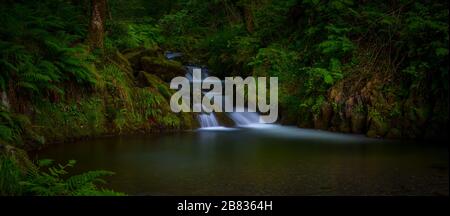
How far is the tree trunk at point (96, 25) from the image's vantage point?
43.9 ft

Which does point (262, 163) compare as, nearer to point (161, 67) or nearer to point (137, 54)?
point (161, 67)

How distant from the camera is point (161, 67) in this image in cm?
1562

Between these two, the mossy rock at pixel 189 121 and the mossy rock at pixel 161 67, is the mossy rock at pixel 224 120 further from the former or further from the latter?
the mossy rock at pixel 161 67

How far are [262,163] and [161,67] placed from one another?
26.2ft

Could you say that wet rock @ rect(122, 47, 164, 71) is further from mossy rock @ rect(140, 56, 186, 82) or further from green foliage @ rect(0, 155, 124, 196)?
green foliage @ rect(0, 155, 124, 196)

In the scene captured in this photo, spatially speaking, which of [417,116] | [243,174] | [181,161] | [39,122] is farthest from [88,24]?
[417,116]

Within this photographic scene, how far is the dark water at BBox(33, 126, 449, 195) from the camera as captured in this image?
674 cm

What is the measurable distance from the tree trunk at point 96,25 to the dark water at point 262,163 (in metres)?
3.33

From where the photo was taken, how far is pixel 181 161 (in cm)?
879

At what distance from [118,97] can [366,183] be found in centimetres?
775

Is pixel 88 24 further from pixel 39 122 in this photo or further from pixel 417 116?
pixel 417 116

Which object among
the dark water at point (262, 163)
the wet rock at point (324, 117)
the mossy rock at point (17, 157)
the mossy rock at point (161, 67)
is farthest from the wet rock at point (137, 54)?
the mossy rock at point (17, 157)

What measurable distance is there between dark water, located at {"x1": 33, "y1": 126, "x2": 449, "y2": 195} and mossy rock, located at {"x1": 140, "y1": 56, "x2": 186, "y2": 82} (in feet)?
12.4

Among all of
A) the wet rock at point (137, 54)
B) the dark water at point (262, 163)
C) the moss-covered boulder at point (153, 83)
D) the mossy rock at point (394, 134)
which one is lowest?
the dark water at point (262, 163)
